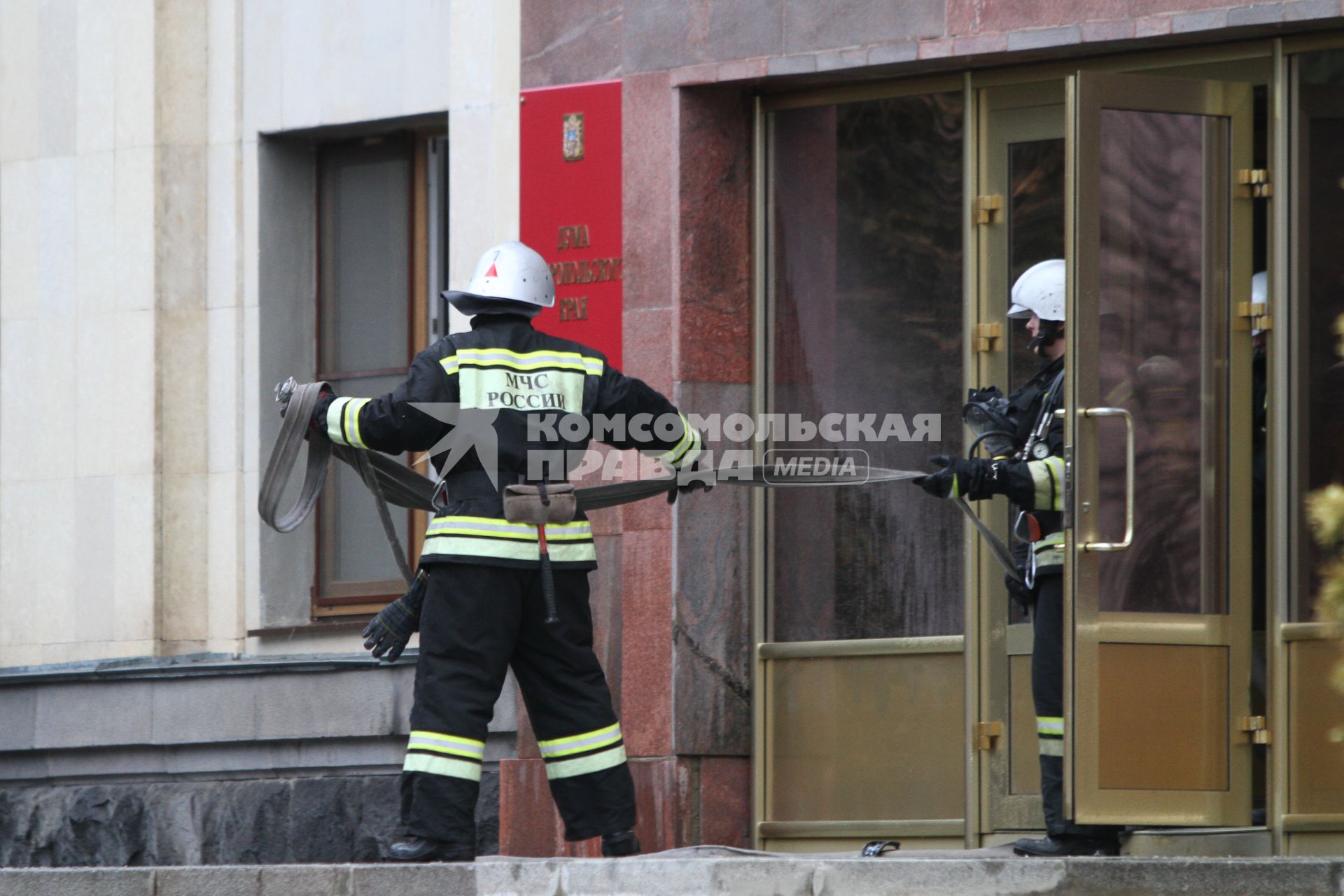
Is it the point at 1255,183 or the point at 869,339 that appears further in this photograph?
the point at 869,339

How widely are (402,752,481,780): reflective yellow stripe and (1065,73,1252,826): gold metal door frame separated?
1970 millimetres

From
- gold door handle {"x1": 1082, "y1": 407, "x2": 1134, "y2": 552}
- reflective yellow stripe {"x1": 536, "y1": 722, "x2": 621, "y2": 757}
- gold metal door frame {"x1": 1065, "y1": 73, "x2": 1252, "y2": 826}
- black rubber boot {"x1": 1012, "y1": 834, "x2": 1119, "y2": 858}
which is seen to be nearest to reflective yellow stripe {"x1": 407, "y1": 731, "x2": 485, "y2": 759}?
reflective yellow stripe {"x1": 536, "y1": 722, "x2": 621, "y2": 757}

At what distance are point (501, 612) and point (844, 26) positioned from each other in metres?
2.78

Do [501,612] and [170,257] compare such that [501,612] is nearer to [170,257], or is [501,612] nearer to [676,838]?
[676,838]

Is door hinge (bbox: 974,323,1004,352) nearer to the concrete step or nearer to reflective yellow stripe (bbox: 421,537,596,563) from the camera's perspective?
reflective yellow stripe (bbox: 421,537,596,563)

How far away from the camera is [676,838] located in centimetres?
893

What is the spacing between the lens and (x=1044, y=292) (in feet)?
26.5

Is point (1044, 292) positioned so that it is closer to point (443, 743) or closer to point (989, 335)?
point (989, 335)

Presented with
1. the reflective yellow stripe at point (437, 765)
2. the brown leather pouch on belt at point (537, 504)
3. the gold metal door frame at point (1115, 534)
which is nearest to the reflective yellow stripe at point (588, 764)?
the reflective yellow stripe at point (437, 765)

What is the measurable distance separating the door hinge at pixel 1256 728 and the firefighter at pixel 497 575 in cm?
210

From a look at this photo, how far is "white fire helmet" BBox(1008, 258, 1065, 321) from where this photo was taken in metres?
8.05

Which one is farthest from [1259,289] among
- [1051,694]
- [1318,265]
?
[1051,694]

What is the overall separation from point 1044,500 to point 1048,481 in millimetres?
71

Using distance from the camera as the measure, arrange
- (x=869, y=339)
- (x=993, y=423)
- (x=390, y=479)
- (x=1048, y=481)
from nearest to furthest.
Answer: (x=1048, y=481)
(x=993, y=423)
(x=390, y=479)
(x=869, y=339)
